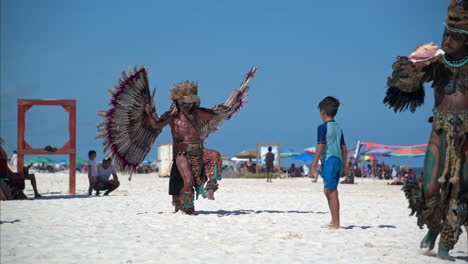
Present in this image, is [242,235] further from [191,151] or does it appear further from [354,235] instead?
[191,151]

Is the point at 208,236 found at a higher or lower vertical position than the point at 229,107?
lower

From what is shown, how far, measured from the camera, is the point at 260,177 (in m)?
31.6

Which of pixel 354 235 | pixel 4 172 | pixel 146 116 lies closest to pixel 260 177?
pixel 4 172

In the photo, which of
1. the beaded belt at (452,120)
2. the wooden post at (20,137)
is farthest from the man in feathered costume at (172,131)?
the wooden post at (20,137)

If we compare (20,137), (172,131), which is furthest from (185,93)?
(20,137)

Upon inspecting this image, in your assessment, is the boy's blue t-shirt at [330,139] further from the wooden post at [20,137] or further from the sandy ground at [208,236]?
the wooden post at [20,137]

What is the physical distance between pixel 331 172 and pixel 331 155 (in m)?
0.22

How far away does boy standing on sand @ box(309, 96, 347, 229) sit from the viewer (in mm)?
7141

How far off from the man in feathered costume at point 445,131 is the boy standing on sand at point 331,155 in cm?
182

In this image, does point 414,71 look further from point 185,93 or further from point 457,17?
point 185,93

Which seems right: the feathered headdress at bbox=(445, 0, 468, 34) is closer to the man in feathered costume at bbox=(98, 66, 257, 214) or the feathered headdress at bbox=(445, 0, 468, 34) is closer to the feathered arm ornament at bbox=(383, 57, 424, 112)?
the feathered arm ornament at bbox=(383, 57, 424, 112)

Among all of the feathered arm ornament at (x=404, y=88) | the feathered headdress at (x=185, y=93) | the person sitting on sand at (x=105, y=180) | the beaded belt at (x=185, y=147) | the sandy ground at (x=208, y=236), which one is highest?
the feathered headdress at (x=185, y=93)

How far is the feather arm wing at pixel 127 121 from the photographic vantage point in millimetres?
9375

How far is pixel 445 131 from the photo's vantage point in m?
5.12
